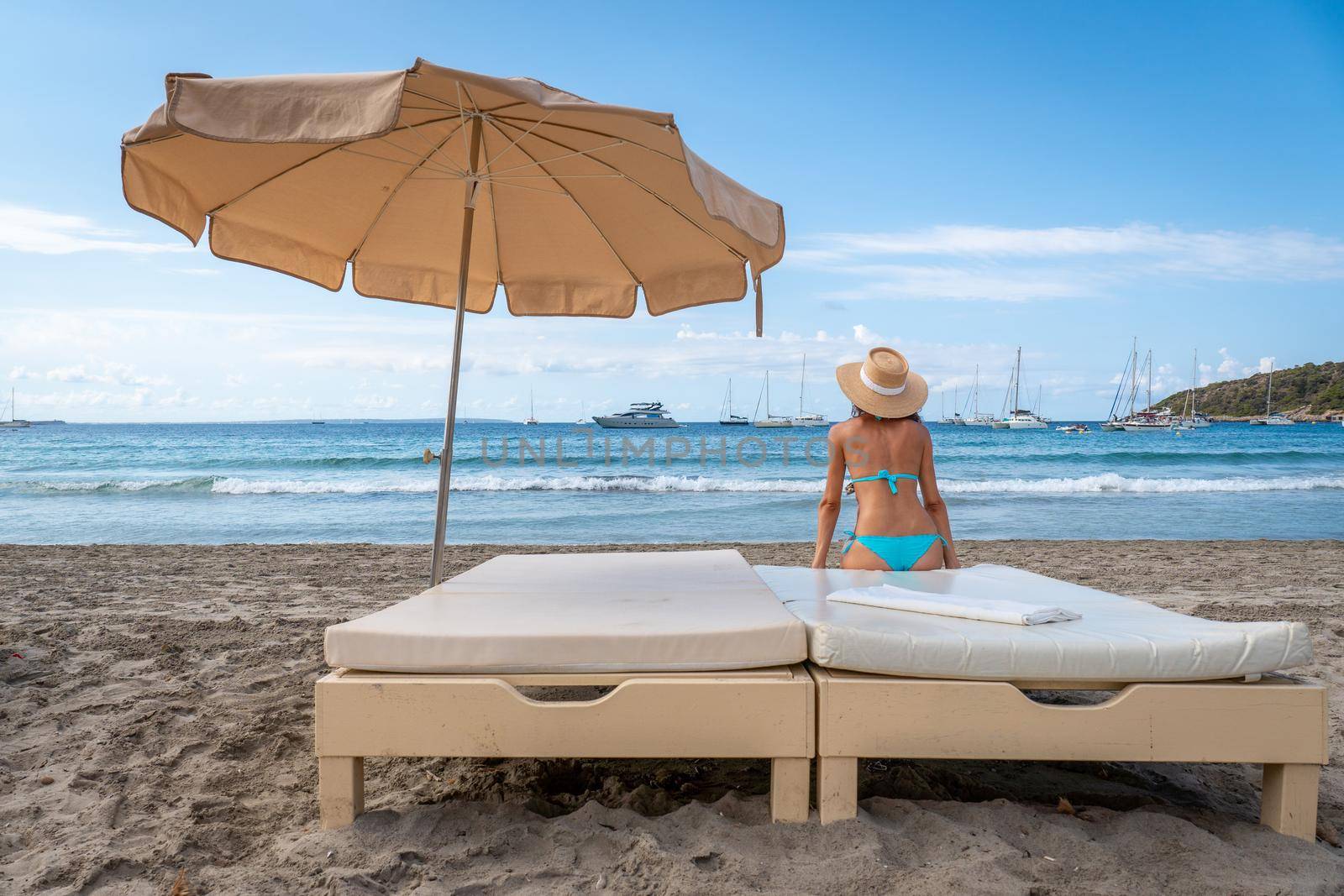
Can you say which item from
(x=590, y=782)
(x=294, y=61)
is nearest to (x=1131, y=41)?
(x=294, y=61)

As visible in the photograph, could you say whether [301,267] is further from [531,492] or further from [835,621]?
[531,492]

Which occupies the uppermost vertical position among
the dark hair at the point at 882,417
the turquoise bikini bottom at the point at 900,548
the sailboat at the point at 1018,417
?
the sailboat at the point at 1018,417

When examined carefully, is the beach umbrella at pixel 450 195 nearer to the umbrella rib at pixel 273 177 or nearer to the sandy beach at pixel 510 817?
the umbrella rib at pixel 273 177

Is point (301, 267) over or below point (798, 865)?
over

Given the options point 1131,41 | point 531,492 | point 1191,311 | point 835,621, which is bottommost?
point 531,492

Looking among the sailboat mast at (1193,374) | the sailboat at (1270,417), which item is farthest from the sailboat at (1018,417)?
the sailboat at (1270,417)

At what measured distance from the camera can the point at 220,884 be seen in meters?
1.91

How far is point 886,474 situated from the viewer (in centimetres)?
382

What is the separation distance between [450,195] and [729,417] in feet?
165

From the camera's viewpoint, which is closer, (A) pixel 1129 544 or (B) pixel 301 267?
(B) pixel 301 267

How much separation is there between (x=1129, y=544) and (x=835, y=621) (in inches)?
370

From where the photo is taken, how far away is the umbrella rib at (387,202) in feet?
13.1

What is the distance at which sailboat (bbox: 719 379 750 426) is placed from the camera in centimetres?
5347

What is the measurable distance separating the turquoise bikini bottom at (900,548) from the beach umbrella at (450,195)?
117 cm
